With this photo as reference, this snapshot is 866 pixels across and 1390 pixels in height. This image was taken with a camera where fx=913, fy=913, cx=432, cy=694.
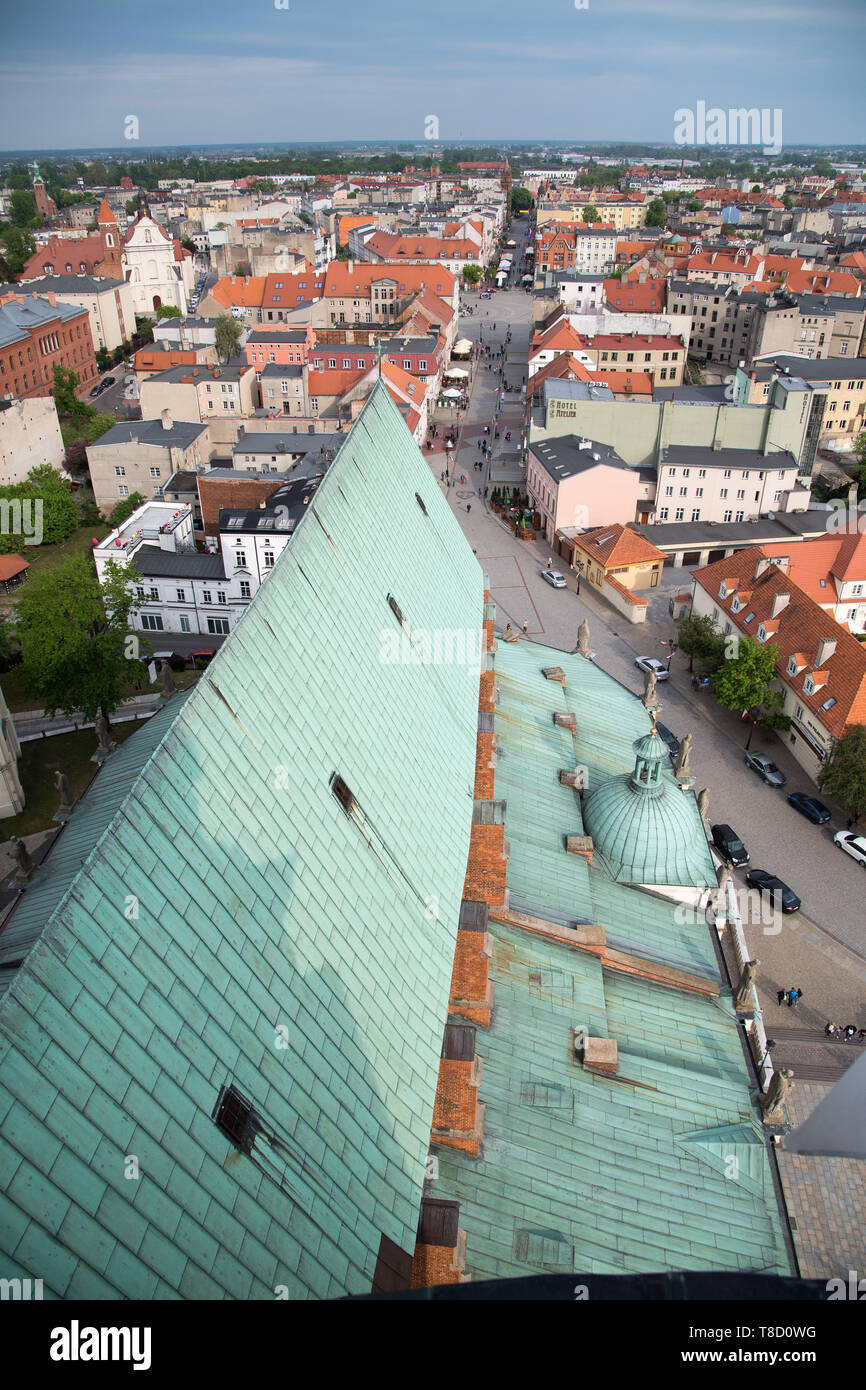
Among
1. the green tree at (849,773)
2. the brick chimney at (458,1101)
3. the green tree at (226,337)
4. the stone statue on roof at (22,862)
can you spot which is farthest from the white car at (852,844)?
the green tree at (226,337)

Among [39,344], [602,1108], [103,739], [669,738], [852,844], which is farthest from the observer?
[39,344]

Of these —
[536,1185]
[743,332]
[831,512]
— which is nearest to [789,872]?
[536,1185]

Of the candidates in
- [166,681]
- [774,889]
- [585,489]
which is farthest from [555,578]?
[774,889]

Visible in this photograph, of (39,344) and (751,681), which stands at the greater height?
(39,344)

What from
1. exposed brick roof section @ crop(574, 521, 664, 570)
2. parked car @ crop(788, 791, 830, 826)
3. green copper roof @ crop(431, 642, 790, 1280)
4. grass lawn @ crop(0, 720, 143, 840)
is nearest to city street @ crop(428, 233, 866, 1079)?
parked car @ crop(788, 791, 830, 826)

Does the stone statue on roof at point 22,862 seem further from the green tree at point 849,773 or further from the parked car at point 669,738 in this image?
the green tree at point 849,773

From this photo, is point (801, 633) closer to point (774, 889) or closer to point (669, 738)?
point (669, 738)

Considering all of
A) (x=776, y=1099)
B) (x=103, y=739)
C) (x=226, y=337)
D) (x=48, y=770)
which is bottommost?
(x=48, y=770)
